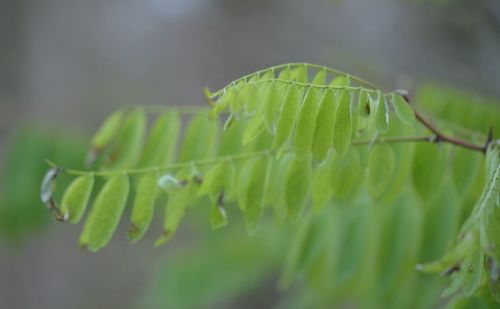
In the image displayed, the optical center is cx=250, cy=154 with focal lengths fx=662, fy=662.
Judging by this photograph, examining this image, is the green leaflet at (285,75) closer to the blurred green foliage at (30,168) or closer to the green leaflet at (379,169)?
the green leaflet at (379,169)

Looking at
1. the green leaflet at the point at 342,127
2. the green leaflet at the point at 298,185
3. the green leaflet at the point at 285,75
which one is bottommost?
the green leaflet at the point at 298,185

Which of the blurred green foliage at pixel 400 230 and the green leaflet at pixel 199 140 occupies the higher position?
the green leaflet at pixel 199 140

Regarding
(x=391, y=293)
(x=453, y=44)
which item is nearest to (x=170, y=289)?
(x=391, y=293)

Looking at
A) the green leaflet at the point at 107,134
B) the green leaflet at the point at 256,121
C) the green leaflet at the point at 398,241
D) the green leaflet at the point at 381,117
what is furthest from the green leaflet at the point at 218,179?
the green leaflet at the point at 398,241

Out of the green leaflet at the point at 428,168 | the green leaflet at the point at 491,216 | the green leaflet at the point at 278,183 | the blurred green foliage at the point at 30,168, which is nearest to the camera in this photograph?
the green leaflet at the point at 491,216

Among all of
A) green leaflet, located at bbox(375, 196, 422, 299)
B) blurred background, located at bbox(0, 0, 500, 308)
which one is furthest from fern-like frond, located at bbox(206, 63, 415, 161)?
blurred background, located at bbox(0, 0, 500, 308)

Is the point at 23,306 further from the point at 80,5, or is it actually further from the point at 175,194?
the point at 175,194
